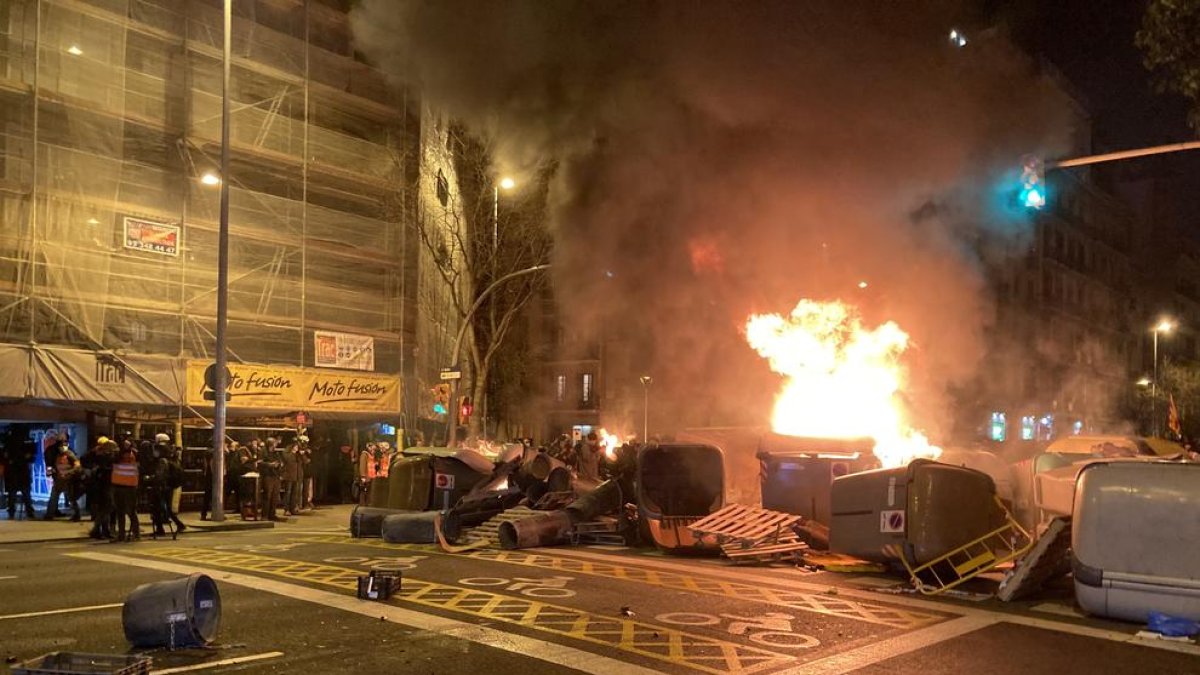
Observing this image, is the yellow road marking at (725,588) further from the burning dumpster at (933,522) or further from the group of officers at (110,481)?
the group of officers at (110,481)

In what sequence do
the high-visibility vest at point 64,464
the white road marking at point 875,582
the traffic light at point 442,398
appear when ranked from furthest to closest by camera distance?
the traffic light at point 442,398, the high-visibility vest at point 64,464, the white road marking at point 875,582

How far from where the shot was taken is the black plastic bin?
425cm

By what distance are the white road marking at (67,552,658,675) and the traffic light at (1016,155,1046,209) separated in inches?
347

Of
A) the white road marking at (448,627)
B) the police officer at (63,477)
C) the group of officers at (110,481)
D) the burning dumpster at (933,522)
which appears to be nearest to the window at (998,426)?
the burning dumpster at (933,522)

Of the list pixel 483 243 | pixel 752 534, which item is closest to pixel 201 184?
pixel 483 243

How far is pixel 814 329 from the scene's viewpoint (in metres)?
17.2

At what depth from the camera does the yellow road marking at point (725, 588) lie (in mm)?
7715

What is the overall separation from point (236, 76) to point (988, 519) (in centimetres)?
1688

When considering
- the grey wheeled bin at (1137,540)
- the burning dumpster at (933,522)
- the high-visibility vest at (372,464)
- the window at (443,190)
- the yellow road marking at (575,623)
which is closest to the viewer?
the yellow road marking at (575,623)

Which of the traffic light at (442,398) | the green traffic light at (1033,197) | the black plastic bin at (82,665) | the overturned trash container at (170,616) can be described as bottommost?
the overturned trash container at (170,616)

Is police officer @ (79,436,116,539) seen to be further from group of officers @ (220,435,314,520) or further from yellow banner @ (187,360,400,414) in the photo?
yellow banner @ (187,360,400,414)

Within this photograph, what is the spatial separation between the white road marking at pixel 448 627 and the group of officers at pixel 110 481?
3973 millimetres

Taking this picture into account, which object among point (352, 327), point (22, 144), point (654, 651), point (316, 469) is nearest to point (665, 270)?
point (352, 327)

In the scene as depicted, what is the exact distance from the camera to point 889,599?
8.63 meters
